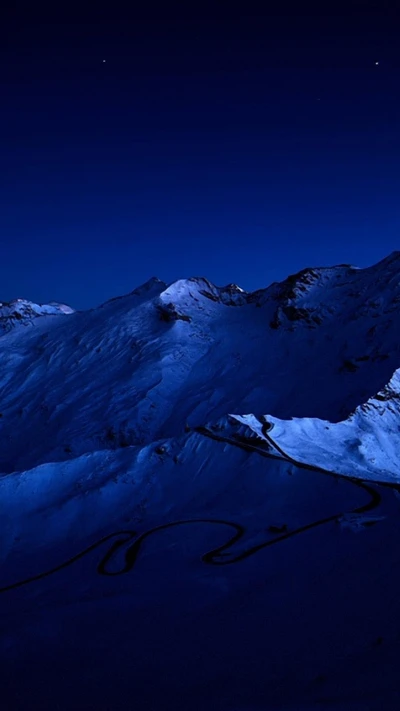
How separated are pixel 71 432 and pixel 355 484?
5792 centimetres

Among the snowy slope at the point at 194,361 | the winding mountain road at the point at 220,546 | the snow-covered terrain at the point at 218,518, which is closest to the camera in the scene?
the snow-covered terrain at the point at 218,518

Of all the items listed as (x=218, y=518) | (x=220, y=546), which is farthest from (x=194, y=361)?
(x=220, y=546)

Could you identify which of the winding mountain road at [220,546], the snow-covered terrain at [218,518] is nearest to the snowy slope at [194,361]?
the snow-covered terrain at [218,518]

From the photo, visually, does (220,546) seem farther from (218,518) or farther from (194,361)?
(194,361)

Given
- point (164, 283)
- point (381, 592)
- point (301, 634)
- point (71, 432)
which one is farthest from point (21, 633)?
point (164, 283)

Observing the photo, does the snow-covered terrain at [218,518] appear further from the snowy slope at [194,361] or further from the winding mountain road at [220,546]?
the snowy slope at [194,361]

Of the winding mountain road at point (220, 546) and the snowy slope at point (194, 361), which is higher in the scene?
the snowy slope at point (194, 361)

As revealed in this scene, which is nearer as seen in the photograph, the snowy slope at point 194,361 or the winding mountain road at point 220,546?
the winding mountain road at point 220,546

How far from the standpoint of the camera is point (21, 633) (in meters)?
13.1

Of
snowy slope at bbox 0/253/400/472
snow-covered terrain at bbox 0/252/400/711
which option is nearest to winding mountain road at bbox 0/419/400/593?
snow-covered terrain at bbox 0/252/400/711

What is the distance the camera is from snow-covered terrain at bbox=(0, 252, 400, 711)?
8758 mm

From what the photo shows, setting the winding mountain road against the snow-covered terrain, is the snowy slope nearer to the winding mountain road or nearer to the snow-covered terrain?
the snow-covered terrain

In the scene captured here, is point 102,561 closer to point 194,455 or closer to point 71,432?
point 194,455

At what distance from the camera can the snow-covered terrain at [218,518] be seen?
8.76 metres
